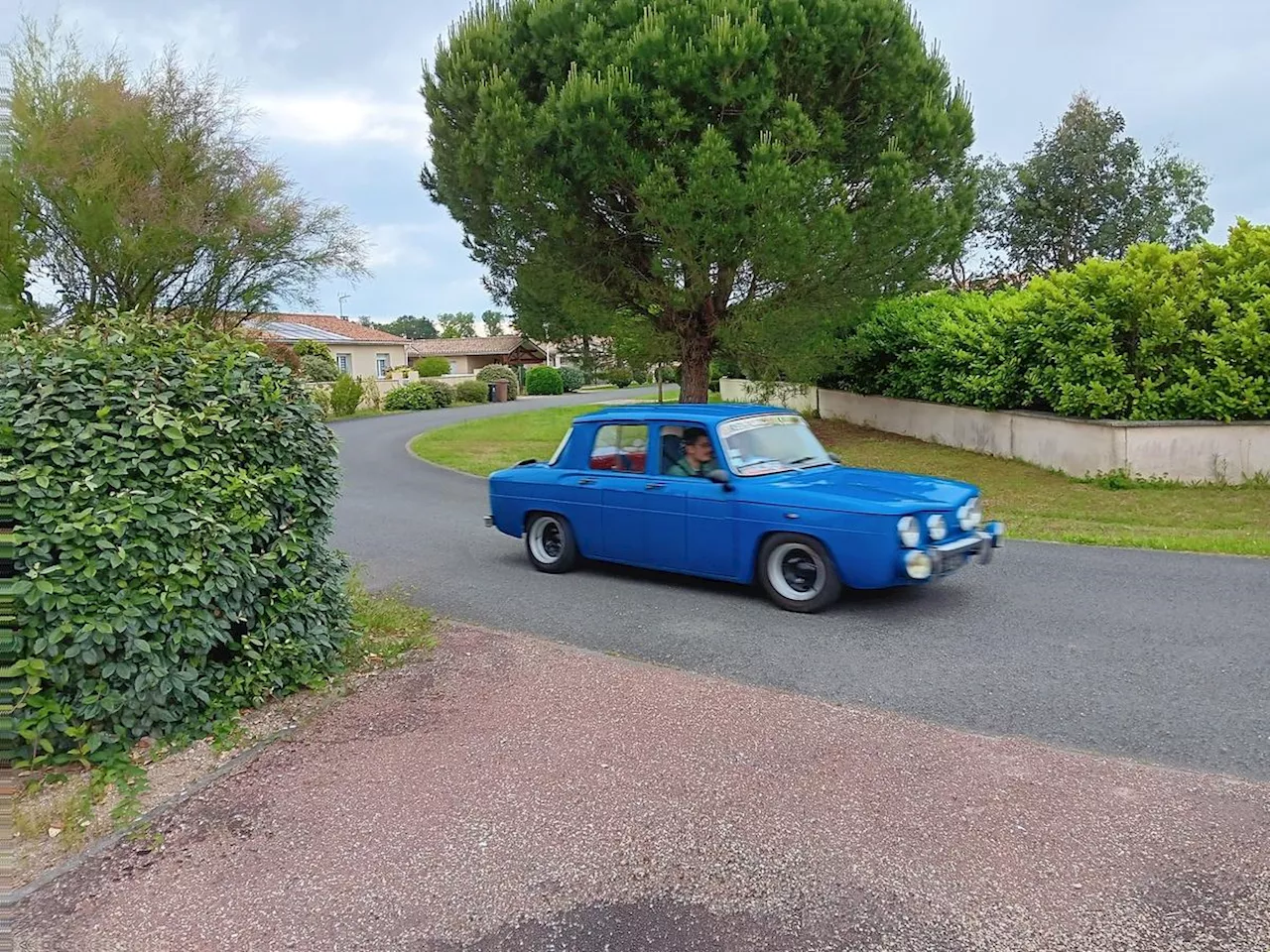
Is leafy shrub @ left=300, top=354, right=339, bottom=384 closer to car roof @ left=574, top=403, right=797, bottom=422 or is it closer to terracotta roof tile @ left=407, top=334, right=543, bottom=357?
terracotta roof tile @ left=407, top=334, right=543, bottom=357

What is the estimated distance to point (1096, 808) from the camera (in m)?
3.31

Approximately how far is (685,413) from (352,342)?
158 feet

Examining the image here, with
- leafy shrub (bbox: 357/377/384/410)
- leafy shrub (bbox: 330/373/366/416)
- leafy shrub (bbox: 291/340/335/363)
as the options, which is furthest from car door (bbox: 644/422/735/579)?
Answer: leafy shrub (bbox: 357/377/384/410)

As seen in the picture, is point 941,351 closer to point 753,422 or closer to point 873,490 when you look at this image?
point 753,422

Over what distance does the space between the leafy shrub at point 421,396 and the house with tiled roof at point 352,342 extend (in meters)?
6.87

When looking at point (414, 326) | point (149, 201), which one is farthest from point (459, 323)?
point (149, 201)

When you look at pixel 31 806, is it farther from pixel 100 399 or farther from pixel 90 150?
pixel 90 150

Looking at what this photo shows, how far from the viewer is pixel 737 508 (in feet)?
20.9

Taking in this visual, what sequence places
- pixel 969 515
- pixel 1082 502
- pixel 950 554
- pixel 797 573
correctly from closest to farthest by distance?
1. pixel 950 554
2. pixel 969 515
3. pixel 797 573
4. pixel 1082 502

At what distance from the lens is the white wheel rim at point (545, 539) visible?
790cm

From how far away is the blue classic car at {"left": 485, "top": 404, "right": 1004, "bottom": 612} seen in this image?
5.85 meters

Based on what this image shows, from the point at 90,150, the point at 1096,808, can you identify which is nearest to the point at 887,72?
the point at 1096,808

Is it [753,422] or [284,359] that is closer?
[284,359]

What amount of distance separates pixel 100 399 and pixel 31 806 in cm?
168
